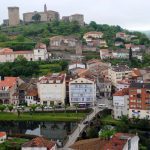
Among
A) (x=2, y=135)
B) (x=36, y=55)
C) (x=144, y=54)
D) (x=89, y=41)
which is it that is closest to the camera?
(x=2, y=135)

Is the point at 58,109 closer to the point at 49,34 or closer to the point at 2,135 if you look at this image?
the point at 2,135

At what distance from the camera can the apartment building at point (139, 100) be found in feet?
152

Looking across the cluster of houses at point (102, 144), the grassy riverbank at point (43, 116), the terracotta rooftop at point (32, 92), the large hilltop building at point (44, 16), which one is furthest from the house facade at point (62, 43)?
the cluster of houses at point (102, 144)

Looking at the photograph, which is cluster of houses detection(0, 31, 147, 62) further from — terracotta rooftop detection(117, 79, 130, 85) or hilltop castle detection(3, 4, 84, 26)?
hilltop castle detection(3, 4, 84, 26)

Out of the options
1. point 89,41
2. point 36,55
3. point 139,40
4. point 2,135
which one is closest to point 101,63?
point 36,55

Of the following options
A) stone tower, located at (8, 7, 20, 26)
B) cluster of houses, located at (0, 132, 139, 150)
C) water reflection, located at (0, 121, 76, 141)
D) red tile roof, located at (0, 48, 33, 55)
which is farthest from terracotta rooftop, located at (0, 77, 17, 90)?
stone tower, located at (8, 7, 20, 26)

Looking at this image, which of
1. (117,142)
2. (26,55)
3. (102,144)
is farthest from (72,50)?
(117,142)

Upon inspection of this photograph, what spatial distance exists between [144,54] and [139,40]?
13885 millimetres

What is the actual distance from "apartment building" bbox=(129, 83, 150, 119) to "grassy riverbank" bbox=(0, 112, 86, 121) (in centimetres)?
602

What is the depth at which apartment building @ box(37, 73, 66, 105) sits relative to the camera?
54.8m

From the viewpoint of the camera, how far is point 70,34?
9838cm

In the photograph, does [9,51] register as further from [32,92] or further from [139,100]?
[139,100]

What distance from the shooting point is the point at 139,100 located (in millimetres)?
46594

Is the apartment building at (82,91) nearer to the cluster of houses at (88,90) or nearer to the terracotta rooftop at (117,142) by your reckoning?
the cluster of houses at (88,90)
